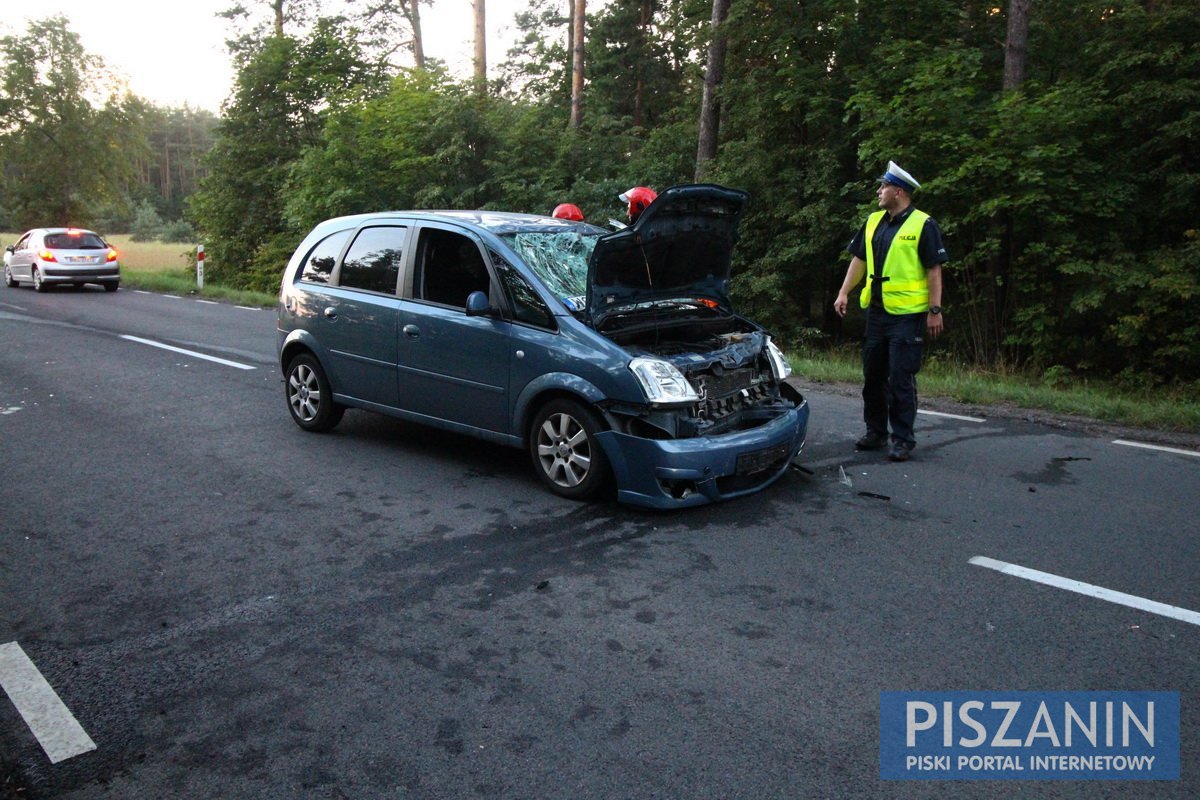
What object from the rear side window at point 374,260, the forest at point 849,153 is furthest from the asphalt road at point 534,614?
the forest at point 849,153

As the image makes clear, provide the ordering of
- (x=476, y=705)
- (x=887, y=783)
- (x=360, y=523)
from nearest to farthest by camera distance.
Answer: (x=887, y=783), (x=476, y=705), (x=360, y=523)

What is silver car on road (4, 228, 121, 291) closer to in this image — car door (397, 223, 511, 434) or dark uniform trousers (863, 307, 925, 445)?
car door (397, 223, 511, 434)

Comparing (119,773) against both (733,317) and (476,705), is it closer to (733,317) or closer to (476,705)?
(476,705)

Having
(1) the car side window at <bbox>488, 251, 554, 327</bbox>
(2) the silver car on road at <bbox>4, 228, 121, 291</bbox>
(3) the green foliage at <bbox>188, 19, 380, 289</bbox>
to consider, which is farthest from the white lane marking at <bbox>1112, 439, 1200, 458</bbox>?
(3) the green foliage at <bbox>188, 19, 380, 289</bbox>

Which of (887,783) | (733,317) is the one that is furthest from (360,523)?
(887,783)

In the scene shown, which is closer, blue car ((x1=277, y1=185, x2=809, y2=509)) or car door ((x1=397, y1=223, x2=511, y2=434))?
blue car ((x1=277, y1=185, x2=809, y2=509))

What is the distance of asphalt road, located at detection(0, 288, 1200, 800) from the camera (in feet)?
9.97

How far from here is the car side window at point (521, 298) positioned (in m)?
5.87

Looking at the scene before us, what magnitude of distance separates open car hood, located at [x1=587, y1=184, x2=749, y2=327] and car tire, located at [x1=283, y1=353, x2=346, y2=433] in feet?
8.73

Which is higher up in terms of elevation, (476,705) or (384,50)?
(384,50)

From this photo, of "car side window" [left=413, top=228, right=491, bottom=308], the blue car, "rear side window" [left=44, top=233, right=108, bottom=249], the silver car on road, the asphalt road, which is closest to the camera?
the asphalt road

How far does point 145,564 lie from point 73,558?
1.44ft

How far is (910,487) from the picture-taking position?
6.13m

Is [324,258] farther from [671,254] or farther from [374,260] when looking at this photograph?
[671,254]
